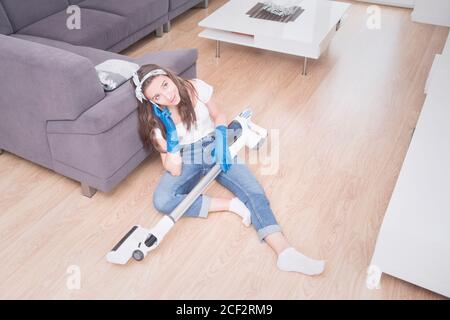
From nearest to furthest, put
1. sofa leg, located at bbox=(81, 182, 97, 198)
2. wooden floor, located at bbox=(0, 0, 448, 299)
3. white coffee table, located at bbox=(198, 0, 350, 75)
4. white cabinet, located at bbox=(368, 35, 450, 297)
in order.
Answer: white cabinet, located at bbox=(368, 35, 450, 297), wooden floor, located at bbox=(0, 0, 448, 299), sofa leg, located at bbox=(81, 182, 97, 198), white coffee table, located at bbox=(198, 0, 350, 75)

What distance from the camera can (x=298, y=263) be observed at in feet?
5.65

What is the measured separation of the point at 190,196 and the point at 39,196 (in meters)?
0.70

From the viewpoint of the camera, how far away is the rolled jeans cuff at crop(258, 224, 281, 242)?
1.81 m

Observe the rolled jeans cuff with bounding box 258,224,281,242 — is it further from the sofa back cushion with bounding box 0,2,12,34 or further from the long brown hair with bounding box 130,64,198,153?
the sofa back cushion with bounding box 0,2,12,34

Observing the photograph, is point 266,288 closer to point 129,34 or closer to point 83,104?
point 83,104

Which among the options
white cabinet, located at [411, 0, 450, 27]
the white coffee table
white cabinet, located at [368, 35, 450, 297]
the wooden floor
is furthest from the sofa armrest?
white cabinet, located at [411, 0, 450, 27]

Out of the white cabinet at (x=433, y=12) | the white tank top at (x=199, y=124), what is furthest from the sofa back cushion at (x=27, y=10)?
the white cabinet at (x=433, y=12)

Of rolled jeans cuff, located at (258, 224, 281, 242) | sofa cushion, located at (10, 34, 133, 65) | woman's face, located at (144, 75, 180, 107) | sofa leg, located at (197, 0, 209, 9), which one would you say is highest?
woman's face, located at (144, 75, 180, 107)

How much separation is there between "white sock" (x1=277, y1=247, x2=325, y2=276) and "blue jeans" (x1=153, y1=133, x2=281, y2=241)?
4.6 inches

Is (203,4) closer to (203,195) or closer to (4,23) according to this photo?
(4,23)

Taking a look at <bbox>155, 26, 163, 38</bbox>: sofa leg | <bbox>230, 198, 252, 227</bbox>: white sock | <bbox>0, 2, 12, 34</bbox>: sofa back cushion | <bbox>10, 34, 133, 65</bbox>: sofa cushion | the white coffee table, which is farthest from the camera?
<bbox>155, 26, 163, 38</bbox>: sofa leg

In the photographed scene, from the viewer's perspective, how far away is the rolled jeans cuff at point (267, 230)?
5.95 feet

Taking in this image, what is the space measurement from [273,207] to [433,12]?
8.13 ft

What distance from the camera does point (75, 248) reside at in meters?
1.82
